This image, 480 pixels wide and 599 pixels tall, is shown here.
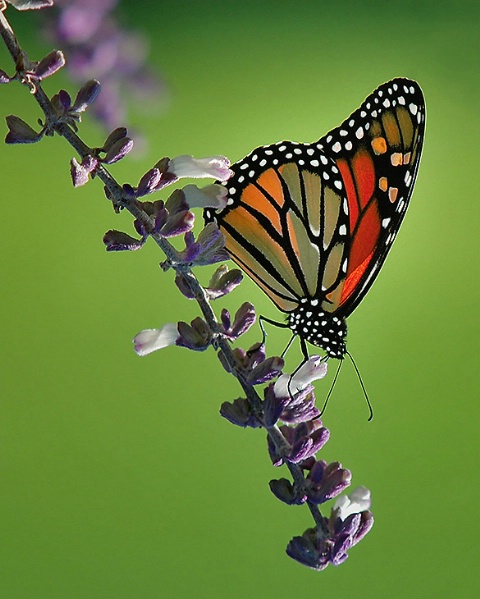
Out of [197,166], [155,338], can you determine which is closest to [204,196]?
[197,166]

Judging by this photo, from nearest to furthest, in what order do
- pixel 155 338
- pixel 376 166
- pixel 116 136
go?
pixel 116 136, pixel 155 338, pixel 376 166

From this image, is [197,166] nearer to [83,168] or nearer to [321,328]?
[83,168]

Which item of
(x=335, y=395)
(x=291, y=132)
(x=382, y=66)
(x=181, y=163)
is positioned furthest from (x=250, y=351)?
(x=382, y=66)

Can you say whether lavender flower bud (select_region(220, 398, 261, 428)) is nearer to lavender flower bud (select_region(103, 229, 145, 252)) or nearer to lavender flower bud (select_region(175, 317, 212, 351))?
lavender flower bud (select_region(175, 317, 212, 351))

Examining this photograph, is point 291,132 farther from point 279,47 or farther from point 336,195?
point 336,195

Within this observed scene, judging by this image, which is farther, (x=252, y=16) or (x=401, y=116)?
(x=252, y=16)

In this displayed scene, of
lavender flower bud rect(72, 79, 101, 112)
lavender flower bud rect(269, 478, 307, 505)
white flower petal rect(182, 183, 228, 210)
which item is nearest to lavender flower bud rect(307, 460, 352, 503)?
→ lavender flower bud rect(269, 478, 307, 505)

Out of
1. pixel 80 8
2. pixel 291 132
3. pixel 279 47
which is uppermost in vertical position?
pixel 279 47
